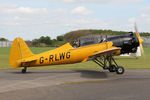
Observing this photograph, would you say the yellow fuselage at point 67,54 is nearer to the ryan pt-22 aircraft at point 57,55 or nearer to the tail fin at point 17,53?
the ryan pt-22 aircraft at point 57,55

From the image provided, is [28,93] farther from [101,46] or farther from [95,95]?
[101,46]

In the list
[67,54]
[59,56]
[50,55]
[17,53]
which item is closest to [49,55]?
[50,55]

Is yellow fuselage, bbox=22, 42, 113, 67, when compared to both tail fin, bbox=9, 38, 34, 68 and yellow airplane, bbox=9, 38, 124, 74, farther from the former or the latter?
tail fin, bbox=9, 38, 34, 68

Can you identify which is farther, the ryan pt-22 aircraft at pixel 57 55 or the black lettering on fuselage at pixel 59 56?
the black lettering on fuselage at pixel 59 56

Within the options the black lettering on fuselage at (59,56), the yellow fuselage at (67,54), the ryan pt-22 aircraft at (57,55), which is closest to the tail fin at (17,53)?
the ryan pt-22 aircraft at (57,55)

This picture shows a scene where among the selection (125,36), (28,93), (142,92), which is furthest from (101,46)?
(28,93)

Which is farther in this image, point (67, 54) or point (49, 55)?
point (67, 54)

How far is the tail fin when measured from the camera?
14.5m

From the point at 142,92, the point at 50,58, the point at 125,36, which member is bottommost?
the point at 142,92

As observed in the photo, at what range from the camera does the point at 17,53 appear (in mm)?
14539

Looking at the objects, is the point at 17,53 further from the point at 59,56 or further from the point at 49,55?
the point at 59,56

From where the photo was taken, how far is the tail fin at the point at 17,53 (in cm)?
1451

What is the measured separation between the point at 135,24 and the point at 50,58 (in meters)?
6.95

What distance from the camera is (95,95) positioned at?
828 centimetres
